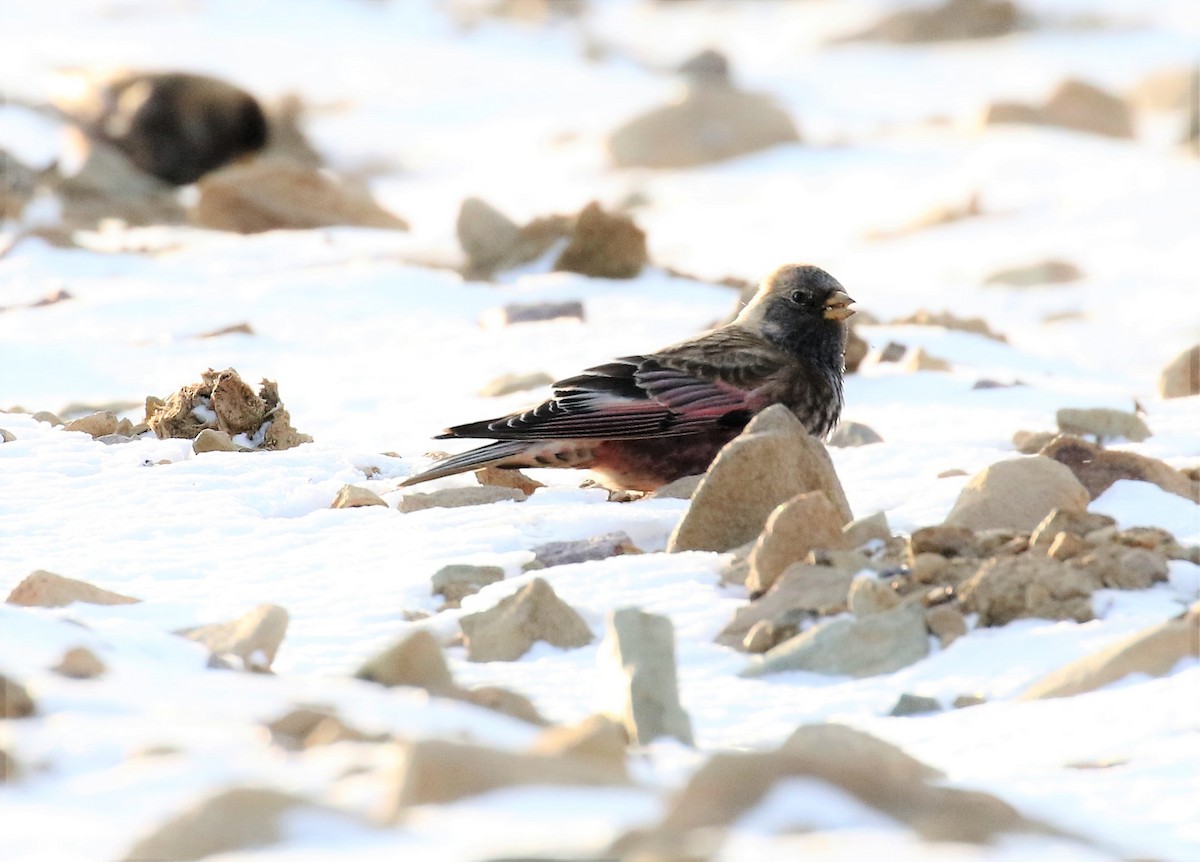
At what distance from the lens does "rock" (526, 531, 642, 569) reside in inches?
201

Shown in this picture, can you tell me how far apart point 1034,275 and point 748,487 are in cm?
858

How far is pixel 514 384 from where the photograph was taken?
27.3 ft

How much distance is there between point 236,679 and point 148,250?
8660 millimetres

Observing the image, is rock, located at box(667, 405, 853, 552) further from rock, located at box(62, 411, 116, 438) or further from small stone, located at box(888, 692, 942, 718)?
rock, located at box(62, 411, 116, 438)

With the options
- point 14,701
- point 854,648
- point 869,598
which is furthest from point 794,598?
point 14,701

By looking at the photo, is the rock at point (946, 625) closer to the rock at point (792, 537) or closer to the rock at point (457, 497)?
the rock at point (792, 537)

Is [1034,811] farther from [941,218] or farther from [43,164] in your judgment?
[43,164]

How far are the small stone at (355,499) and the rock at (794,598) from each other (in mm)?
1517

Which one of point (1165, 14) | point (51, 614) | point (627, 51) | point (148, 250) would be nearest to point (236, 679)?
point (51, 614)

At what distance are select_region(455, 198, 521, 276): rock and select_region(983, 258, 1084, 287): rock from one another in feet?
12.9

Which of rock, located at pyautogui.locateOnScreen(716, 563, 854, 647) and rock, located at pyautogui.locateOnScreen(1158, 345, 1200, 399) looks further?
rock, located at pyautogui.locateOnScreen(1158, 345, 1200, 399)

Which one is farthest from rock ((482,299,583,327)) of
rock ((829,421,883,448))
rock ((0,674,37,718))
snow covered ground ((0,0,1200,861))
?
rock ((0,674,37,718))

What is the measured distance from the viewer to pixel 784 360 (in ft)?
21.4

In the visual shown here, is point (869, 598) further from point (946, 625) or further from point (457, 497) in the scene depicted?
point (457, 497)
